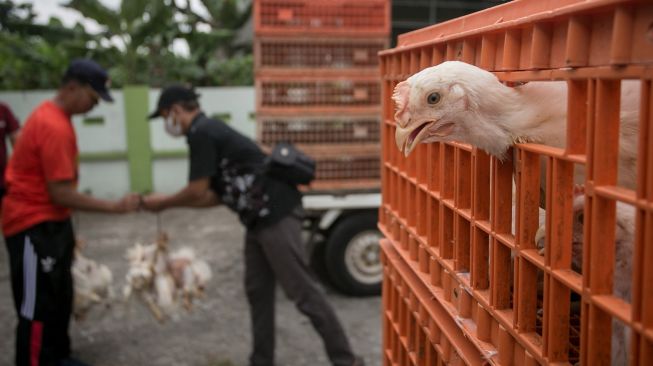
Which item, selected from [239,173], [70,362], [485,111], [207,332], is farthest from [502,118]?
[207,332]

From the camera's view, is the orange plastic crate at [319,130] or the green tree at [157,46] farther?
the green tree at [157,46]

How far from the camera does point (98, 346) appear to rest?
5.44 meters

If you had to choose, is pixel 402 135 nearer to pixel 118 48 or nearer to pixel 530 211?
pixel 530 211

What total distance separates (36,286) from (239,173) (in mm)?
1519

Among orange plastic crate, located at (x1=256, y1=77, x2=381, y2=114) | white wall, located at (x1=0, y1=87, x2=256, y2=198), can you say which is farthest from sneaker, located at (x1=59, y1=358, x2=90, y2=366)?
white wall, located at (x1=0, y1=87, x2=256, y2=198)

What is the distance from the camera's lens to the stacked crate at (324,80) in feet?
19.5

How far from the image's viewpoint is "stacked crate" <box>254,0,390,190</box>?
19.5 feet

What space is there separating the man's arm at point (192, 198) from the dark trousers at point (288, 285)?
382 mm

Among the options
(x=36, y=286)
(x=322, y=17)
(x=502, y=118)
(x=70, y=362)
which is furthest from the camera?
(x=322, y=17)

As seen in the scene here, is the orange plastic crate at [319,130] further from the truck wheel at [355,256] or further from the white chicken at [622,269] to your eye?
the white chicken at [622,269]

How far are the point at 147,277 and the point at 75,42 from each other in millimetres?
8739

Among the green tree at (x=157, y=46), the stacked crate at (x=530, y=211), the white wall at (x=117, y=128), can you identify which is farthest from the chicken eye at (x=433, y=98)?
the green tree at (x=157, y=46)

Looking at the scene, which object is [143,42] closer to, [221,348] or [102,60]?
[102,60]

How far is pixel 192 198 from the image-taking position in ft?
15.5
